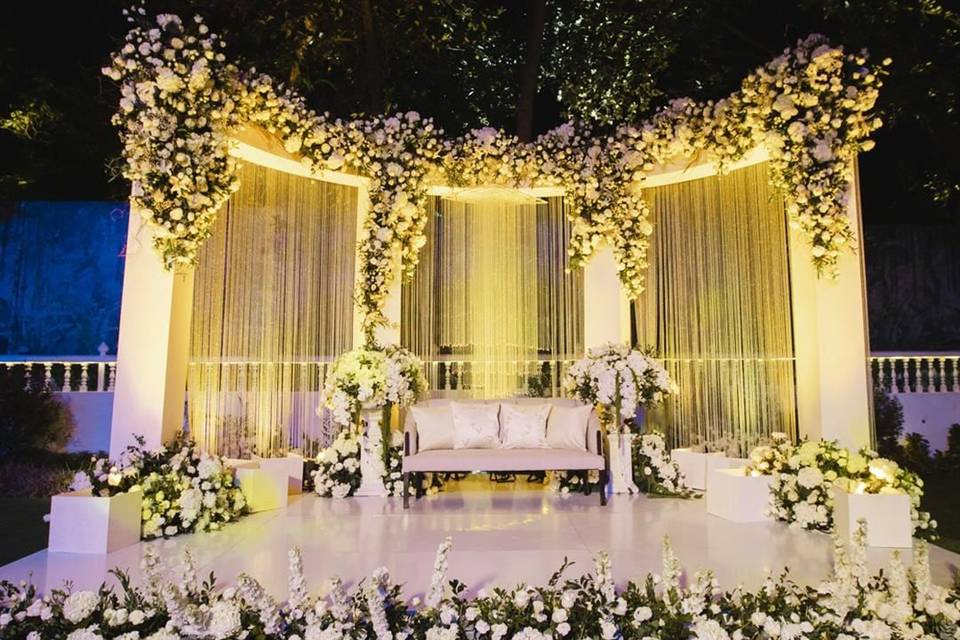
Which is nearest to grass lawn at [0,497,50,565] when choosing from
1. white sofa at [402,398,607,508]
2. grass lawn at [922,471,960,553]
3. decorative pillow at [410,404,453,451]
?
white sofa at [402,398,607,508]

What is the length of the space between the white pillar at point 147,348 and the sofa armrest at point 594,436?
137 inches

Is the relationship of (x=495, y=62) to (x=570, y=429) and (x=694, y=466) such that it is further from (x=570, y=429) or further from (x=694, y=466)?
(x=694, y=466)

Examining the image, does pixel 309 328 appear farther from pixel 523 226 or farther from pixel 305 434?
pixel 523 226

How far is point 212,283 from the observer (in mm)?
6418

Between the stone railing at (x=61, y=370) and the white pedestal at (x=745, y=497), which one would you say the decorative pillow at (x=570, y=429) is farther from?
the stone railing at (x=61, y=370)

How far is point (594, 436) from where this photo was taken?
19.5 feet

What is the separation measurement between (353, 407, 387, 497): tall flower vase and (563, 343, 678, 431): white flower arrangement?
1988 millimetres

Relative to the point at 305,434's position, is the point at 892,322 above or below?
above

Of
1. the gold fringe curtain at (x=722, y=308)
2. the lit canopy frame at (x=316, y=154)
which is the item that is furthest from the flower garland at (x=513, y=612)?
the gold fringe curtain at (x=722, y=308)

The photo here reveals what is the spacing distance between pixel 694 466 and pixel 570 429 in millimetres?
1619

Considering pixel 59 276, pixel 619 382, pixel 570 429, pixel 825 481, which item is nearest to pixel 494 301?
pixel 619 382

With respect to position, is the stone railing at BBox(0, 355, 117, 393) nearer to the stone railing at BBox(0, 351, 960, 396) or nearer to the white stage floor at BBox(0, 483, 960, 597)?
the stone railing at BBox(0, 351, 960, 396)

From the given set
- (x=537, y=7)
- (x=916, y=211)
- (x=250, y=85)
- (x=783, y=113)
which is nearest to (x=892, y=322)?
(x=916, y=211)

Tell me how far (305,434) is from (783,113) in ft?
17.6
